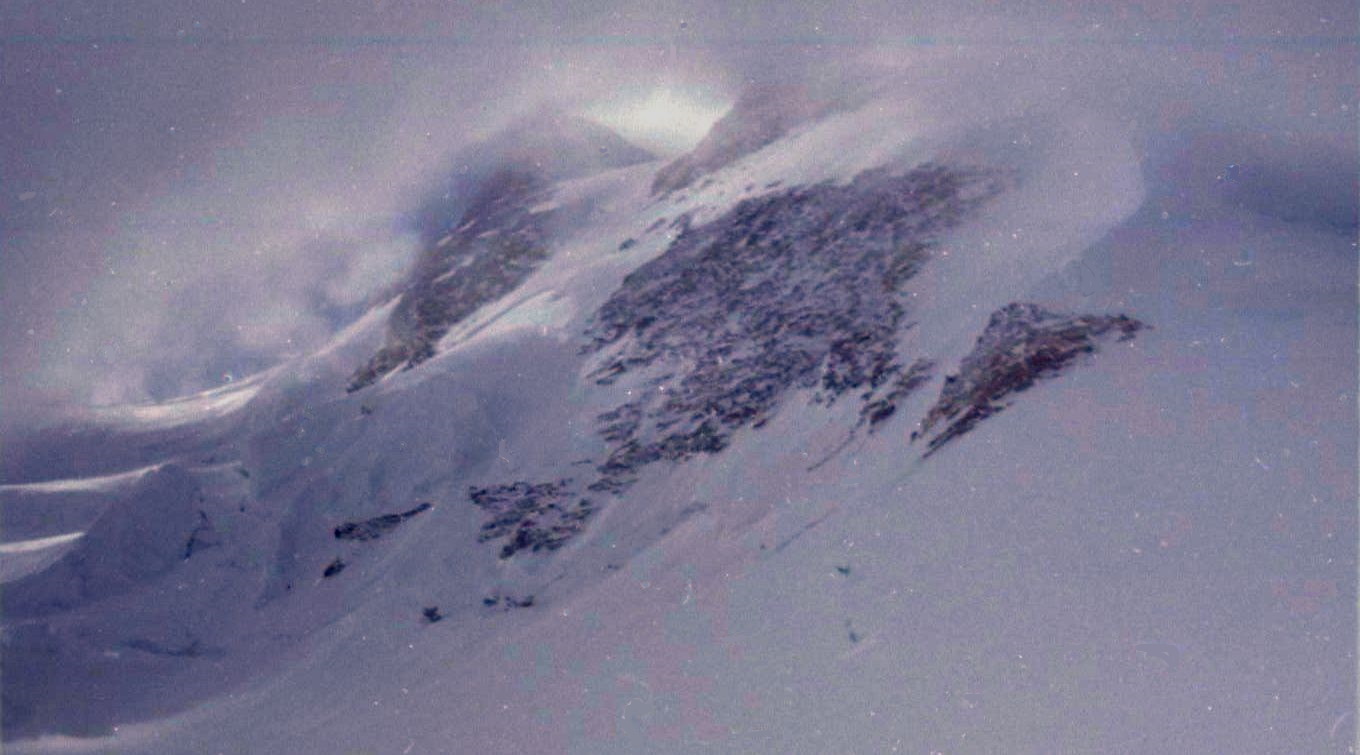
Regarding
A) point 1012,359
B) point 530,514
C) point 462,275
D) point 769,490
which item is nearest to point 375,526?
point 530,514

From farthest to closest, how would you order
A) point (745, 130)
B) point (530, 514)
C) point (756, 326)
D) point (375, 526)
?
point (745, 130) → point (756, 326) → point (375, 526) → point (530, 514)

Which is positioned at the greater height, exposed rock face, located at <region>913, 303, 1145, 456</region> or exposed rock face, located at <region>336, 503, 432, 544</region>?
exposed rock face, located at <region>913, 303, 1145, 456</region>

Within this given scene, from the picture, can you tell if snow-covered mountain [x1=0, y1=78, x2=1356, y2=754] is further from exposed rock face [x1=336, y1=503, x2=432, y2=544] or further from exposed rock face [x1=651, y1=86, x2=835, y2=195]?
exposed rock face [x1=651, y1=86, x2=835, y2=195]

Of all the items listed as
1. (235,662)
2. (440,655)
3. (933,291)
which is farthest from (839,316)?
(235,662)

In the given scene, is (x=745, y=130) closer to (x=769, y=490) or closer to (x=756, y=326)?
(x=756, y=326)

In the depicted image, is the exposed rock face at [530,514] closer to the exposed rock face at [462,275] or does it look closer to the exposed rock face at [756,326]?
the exposed rock face at [756,326]

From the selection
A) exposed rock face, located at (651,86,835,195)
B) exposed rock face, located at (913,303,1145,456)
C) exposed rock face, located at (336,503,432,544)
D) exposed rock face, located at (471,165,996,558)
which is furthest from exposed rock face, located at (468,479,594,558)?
exposed rock face, located at (651,86,835,195)
